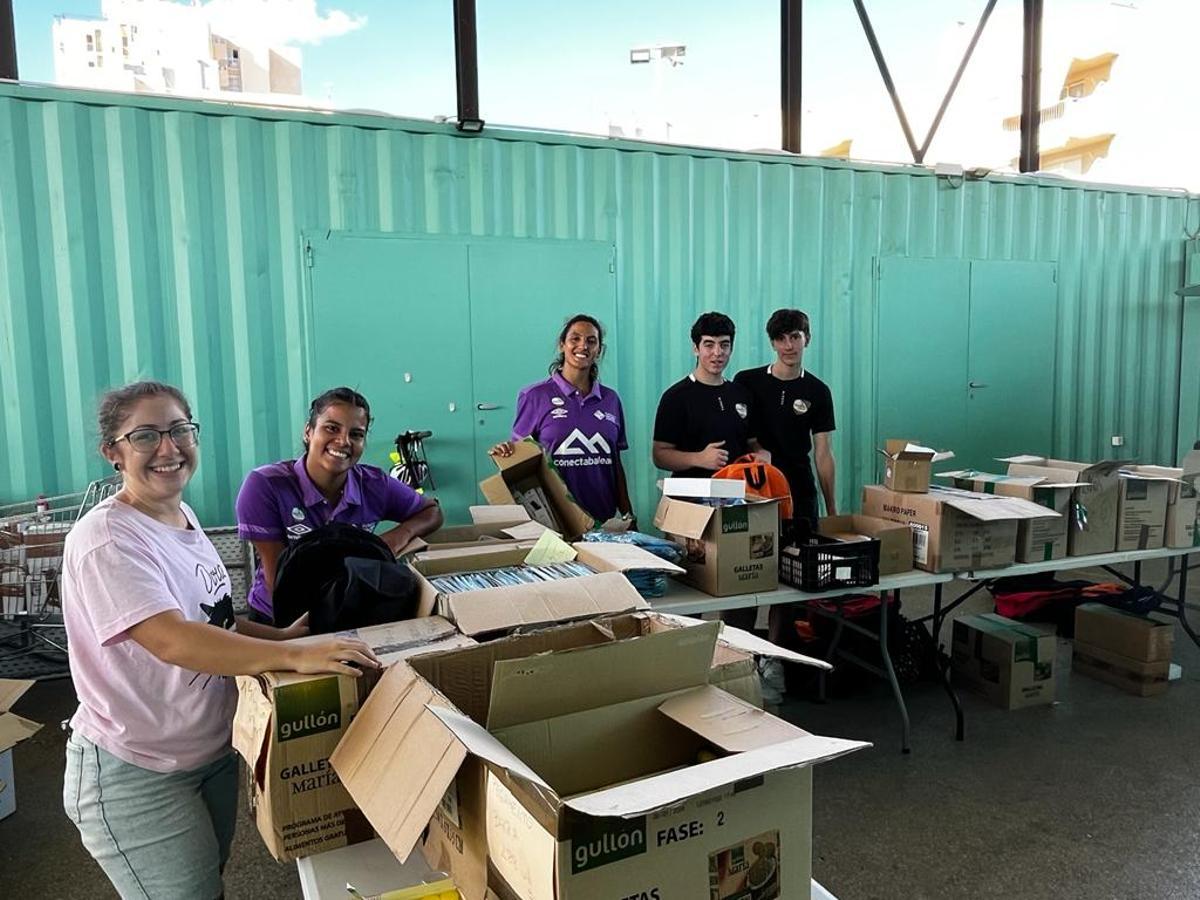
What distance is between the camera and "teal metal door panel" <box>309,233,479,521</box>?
4246mm

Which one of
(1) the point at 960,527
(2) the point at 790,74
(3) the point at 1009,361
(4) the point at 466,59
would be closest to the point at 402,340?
(4) the point at 466,59

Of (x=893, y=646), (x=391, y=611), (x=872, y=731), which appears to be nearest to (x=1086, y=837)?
(x=872, y=731)

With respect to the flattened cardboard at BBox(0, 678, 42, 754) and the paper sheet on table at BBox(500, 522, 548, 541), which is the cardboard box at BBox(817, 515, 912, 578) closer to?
the paper sheet on table at BBox(500, 522, 548, 541)

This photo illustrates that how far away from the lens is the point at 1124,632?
11.3 feet

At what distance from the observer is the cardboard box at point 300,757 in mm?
1133

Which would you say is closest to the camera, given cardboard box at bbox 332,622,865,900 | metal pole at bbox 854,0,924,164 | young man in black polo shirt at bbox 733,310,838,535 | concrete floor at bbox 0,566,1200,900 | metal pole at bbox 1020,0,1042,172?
cardboard box at bbox 332,622,865,900

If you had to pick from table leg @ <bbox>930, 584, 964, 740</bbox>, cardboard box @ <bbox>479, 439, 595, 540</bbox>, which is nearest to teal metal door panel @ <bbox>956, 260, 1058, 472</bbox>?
table leg @ <bbox>930, 584, 964, 740</bbox>

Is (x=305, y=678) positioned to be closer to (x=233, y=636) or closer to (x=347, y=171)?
(x=233, y=636)

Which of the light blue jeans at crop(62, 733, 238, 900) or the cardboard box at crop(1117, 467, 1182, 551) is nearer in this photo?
the light blue jeans at crop(62, 733, 238, 900)

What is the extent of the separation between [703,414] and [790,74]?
330 centimetres

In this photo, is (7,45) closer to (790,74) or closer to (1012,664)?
(790,74)

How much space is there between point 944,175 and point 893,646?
3.62m

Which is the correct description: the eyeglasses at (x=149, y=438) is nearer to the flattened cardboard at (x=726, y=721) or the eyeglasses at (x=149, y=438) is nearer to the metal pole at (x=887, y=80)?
the flattened cardboard at (x=726, y=721)

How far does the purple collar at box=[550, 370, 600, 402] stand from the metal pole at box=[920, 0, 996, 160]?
12.9ft
